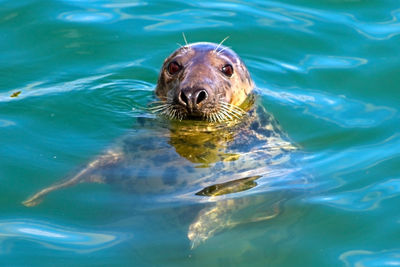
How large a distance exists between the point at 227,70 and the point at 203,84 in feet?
2.17

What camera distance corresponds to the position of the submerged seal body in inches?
246

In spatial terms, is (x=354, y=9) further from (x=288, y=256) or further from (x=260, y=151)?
(x=288, y=256)

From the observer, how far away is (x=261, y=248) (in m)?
5.79

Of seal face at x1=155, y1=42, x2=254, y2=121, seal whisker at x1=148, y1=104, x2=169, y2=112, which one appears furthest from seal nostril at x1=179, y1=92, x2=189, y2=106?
seal whisker at x1=148, y1=104, x2=169, y2=112

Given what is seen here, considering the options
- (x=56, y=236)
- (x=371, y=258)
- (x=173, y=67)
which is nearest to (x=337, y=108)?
(x=173, y=67)

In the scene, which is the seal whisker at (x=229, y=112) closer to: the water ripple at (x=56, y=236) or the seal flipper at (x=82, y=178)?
the seal flipper at (x=82, y=178)

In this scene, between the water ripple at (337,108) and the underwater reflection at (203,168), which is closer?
the underwater reflection at (203,168)

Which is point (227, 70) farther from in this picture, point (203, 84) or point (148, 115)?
point (148, 115)

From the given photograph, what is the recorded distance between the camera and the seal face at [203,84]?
273 inches

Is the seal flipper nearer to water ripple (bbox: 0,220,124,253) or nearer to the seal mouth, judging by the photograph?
water ripple (bbox: 0,220,124,253)

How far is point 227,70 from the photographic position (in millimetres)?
7559

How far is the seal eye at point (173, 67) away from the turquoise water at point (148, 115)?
25.7 inches

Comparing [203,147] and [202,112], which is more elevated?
[202,112]

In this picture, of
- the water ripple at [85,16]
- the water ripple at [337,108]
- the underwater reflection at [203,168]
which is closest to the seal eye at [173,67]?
the underwater reflection at [203,168]
